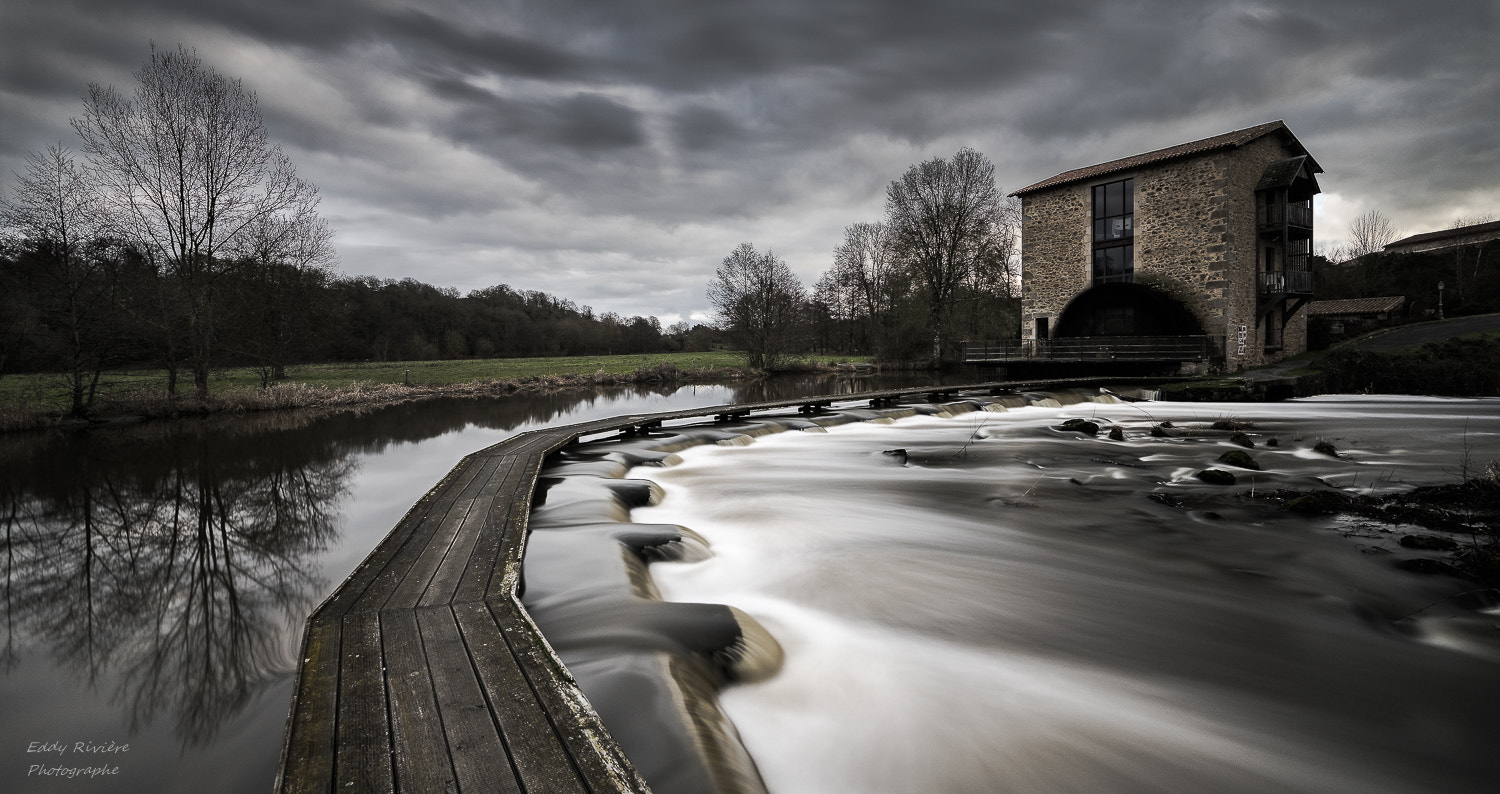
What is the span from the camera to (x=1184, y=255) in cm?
2280

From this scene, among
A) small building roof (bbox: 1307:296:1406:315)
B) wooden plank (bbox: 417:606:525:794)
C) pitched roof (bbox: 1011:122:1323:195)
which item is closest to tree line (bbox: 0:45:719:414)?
wooden plank (bbox: 417:606:525:794)

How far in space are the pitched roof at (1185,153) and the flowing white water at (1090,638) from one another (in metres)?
18.3

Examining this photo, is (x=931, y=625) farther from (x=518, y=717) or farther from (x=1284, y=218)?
(x=1284, y=218)

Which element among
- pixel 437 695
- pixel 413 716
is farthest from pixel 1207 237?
pixel 413 716

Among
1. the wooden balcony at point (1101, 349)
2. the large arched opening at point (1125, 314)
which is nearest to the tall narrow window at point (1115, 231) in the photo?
the large arched opening at point (1125, 314)

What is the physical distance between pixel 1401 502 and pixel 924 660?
19.0ft

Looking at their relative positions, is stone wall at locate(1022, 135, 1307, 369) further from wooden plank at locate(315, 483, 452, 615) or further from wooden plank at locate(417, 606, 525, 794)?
wooden plank at locate(417, 606, 525, 794)

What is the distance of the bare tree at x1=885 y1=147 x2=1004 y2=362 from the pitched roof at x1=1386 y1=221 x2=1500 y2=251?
4160 cm

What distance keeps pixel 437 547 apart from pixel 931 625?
134 inches

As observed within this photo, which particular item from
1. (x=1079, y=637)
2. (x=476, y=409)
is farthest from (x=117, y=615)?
(x=476, y=409)

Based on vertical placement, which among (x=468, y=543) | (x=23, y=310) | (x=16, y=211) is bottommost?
(x=468, y=543)

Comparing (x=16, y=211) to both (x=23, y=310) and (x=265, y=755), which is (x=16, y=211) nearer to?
(x=23, y=310)

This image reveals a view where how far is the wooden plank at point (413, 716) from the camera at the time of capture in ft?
6.06

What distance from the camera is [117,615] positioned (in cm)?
431
